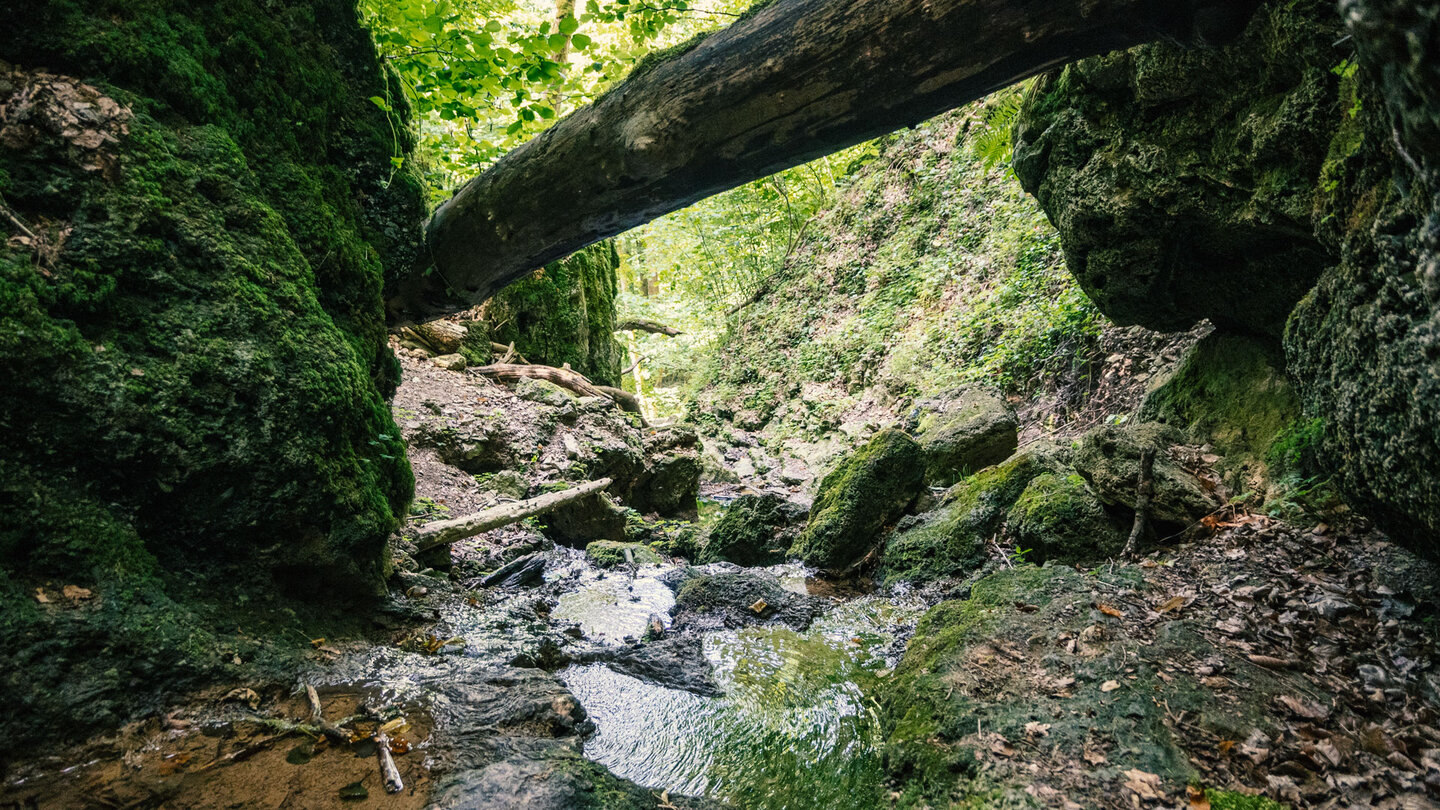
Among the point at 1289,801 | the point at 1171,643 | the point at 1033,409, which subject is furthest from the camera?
the point at 1033,409

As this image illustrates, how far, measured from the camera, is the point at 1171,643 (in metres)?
2.64

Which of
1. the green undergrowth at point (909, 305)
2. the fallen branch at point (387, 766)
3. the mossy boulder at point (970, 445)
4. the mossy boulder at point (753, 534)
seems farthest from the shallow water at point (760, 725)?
the green undergrowth at point (909, 305)

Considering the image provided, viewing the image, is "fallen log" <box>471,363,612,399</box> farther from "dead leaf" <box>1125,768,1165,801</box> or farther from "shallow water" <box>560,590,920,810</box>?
"dead leaf" <box>1125,768,1165,801</box>

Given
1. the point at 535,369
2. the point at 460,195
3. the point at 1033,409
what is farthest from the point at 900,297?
the point at 460,195

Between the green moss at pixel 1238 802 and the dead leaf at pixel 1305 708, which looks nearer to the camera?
the green moss at pixel 1238 802

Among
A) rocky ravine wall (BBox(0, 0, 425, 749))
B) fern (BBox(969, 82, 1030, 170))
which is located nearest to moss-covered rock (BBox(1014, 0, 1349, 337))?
fern (BBox(969, 82, 1030, 170))

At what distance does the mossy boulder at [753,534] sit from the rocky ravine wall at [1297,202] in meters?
3.63

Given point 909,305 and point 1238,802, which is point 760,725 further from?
point 909,305

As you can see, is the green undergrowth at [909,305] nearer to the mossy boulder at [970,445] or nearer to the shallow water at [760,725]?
the mossy boulder at [970,445]

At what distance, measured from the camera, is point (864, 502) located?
5922 mm

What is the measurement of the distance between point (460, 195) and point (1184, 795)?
414 cm

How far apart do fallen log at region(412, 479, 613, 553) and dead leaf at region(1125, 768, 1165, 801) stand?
4.07 m

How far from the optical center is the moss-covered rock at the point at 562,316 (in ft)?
35.3

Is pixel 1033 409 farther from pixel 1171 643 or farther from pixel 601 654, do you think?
pixel 601 654
